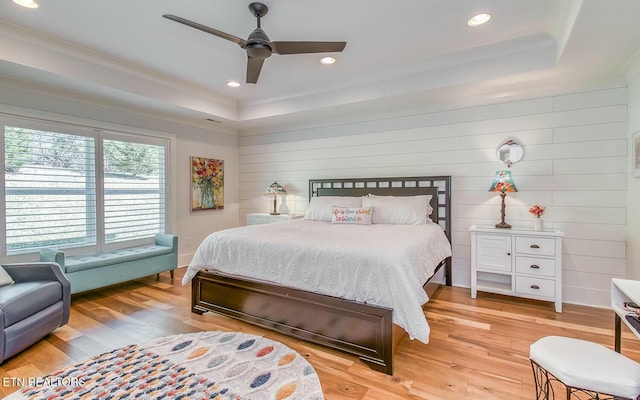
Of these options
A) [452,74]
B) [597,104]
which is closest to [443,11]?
[452,74]

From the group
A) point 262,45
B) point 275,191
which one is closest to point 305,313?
point 262,45

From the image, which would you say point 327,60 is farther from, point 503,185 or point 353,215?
point 503,185

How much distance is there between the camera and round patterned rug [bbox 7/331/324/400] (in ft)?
6.29

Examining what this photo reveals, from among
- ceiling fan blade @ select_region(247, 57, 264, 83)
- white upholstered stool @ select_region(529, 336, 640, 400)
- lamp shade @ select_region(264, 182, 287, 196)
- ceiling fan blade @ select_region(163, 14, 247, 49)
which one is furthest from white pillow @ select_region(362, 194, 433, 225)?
ceiling fan blade @ select_region(163, 14, 247, 49)

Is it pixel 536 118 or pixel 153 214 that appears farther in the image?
pixel 153 214

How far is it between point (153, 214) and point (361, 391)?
4074mm

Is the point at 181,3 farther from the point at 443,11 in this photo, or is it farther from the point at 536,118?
the point at 536,118

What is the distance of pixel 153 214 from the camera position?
469cm

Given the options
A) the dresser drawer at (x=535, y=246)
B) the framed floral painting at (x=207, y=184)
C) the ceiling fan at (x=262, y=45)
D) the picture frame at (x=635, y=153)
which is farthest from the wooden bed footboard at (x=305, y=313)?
the picture frame at (x=635, y=153)

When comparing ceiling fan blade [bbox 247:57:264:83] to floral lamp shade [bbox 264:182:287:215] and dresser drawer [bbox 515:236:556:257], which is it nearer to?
floral lamp shade [bbox 264:182:287:215]

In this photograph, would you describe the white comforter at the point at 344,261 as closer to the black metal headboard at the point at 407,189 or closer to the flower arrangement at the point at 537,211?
the black metal headboard at the point at 407,189

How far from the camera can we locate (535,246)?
3225 millimetres

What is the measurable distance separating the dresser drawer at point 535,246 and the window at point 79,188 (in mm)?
4914

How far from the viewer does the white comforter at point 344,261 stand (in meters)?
2.11
